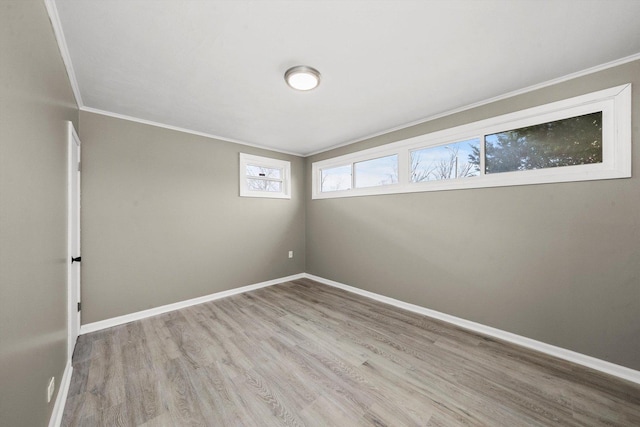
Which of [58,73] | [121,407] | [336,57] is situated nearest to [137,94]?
[58,73]

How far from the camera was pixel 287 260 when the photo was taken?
15.4 ft

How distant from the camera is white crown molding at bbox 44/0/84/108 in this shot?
4.61ft

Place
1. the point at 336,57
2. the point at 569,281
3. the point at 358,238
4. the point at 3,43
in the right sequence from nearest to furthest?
the point at 3,43, the point at 336,57, the point at 569,281, the point at 358,238

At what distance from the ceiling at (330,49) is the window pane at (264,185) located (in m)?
1.54

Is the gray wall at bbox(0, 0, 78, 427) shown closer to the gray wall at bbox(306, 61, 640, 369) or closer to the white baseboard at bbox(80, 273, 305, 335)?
the white baseboard at bbox(80, 273, 305, 335)

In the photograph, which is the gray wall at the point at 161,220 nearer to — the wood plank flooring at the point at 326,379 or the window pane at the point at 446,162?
the wood plank flooring at the point at 326,379

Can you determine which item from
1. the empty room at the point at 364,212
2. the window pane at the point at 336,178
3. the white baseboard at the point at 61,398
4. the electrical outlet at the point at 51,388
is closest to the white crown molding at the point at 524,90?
the empty room at the point at 364,212

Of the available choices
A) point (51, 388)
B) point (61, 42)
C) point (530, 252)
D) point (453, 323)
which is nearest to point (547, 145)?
point (530, 252)

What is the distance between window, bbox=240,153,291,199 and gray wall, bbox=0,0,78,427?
2423 millimetres

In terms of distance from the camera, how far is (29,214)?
3.82 ft

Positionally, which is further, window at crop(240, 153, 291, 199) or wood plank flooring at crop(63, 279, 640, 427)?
window at crop(240, 153, 291, 199)

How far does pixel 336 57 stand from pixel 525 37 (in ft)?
4.49

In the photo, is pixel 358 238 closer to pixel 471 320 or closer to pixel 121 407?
pixel 471 320

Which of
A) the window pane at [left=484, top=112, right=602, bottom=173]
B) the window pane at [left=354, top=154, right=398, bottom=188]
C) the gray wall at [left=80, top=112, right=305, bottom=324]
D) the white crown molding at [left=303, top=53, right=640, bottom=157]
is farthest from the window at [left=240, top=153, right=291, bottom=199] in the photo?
the window pane at [left=484, top=112, right=602, bottom=173]
